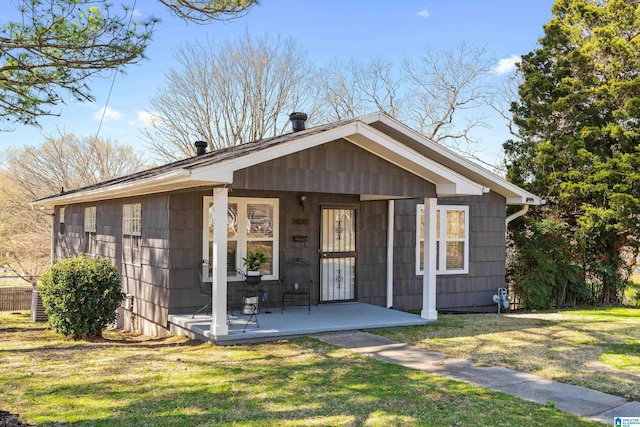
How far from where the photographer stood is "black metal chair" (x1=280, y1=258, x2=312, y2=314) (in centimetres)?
992

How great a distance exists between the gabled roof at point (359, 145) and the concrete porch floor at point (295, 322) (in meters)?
2.12

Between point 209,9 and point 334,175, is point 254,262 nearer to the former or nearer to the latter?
point 334,175

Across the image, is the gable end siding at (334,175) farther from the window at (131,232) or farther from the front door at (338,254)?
the window at (131,232)

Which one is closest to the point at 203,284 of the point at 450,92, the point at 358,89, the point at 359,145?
the point at 359,145

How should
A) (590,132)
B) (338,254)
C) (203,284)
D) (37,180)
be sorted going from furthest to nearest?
(37,180) → (590,132) → (338,254) → (203,284)

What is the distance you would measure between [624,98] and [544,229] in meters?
3.96

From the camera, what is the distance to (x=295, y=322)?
8.52 metres


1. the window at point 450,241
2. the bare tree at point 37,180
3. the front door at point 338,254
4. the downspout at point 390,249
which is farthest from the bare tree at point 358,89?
the front door at point 338,254

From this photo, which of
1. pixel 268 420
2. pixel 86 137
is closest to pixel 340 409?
pixel 268 420

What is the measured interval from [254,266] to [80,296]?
274cm

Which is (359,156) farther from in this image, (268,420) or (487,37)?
(487,37)

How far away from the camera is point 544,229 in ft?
42.4

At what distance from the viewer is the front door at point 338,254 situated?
10.4m

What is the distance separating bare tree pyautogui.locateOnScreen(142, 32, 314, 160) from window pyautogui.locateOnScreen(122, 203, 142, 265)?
1478 cm
